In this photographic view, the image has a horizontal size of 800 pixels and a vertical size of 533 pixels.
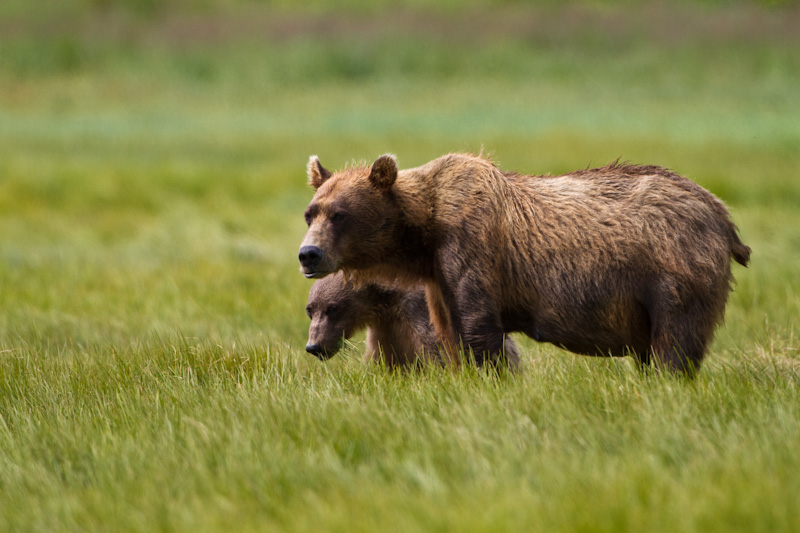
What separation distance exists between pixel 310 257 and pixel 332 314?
145cm

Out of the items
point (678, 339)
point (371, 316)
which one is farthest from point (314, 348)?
point (678, 339)

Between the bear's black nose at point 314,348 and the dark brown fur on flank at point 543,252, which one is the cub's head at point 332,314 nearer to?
the bear's black nose at point 314,348

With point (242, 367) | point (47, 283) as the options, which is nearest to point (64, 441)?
point (242, 367)

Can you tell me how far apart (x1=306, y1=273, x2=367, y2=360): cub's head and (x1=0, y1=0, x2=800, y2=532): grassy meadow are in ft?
0.89

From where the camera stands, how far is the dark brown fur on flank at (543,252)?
17.7 ft

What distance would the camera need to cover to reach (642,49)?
3741 centimetres

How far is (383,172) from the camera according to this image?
18.3ft

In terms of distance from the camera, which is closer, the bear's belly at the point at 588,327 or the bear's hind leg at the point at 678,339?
the bear's hind leg at the point at 678,339

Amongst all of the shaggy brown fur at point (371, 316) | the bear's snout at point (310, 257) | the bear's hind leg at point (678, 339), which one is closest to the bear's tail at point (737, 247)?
the bear's hind leg at point (678, 339)

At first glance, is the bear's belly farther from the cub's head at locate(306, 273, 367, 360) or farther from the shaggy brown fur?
the cub's head at locate(306, 273, 367, 360)

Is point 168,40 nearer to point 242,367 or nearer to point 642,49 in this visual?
point 642,49

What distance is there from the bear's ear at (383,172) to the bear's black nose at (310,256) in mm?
530

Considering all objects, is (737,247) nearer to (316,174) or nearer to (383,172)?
(383,172)

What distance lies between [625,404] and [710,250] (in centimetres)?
115
